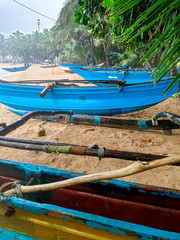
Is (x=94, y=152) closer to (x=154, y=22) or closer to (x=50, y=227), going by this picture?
(x=50, y=227)

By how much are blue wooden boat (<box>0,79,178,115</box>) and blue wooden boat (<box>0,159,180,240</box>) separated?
3365 mm

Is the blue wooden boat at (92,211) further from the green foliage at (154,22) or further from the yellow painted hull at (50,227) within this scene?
the green foliage at (154,22)

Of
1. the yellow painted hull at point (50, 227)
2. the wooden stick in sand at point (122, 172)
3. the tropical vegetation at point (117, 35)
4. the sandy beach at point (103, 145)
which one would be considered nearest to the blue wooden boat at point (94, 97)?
the tropical vegetation at point (117, 35)

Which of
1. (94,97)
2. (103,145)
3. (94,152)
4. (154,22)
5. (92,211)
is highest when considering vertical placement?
(154,22)

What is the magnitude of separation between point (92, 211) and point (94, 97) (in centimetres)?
363

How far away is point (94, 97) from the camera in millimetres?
4703

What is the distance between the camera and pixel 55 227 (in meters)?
1.19

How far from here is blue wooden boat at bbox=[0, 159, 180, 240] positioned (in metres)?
1.06

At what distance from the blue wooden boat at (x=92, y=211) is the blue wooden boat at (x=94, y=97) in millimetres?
3365

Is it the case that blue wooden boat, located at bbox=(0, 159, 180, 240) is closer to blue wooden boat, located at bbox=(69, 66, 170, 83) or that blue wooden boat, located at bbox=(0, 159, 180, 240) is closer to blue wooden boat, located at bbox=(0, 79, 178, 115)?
blue wooden boat, located at bbox=(0, 79, 178, 115)

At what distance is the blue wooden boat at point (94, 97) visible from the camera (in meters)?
4.46

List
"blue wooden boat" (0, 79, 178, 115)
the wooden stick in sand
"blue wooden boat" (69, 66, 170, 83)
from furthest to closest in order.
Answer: "blue wooden boat" (69, 66, 170, 83), "blue wooden boat" (0, 79, 178, 115), the wooden stick in sand

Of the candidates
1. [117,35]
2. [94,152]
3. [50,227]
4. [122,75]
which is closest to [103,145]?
[94,152]

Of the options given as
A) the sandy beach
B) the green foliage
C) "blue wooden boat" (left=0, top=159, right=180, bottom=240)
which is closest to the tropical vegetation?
the green foliage
